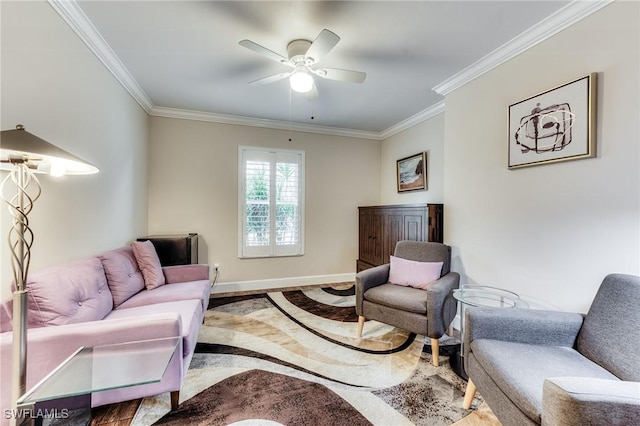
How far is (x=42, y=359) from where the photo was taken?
1.28 meters

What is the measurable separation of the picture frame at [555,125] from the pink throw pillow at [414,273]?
1128mm

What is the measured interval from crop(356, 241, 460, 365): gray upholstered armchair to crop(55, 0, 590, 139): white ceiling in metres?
1.82

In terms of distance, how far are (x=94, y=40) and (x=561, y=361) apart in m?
3.85

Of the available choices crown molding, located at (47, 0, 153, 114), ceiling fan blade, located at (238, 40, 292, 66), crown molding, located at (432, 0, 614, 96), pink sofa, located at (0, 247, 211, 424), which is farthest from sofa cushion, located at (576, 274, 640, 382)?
crown molding, located at (47, 0, 153, 114)

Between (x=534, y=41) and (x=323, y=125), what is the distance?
284 centimetres

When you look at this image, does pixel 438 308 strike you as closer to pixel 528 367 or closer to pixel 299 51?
pixel 528 367

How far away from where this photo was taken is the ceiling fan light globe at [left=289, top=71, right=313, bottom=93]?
2184 mm

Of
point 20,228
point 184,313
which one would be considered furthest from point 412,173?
point 20,228

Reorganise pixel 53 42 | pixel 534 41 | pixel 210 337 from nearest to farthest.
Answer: pixel 53 42 → pixel 534 41 → pixel 210 337

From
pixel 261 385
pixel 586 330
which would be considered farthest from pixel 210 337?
pixel 586 330

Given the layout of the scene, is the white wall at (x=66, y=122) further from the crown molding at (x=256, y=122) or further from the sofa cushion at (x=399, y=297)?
the sofa cushion at (x=399, y=297)

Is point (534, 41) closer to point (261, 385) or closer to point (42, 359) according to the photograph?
point (261, 385)

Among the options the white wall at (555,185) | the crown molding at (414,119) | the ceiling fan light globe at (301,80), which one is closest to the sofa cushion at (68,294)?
the ceiling fan light globe at (301,80)

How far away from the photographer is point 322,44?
1.84 m
